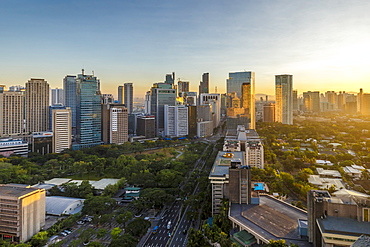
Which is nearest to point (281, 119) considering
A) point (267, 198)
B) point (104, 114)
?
point (104, 114)

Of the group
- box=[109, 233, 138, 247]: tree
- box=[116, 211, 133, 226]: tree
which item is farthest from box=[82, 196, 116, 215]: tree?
box=[109, 233, 138, 247]: tree

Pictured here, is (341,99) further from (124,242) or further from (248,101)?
(124,242)

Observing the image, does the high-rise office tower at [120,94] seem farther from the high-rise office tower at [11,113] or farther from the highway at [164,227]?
the highway at [164,227]

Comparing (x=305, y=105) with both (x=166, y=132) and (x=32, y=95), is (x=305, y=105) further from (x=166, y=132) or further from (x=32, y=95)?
(x=32, y=95)

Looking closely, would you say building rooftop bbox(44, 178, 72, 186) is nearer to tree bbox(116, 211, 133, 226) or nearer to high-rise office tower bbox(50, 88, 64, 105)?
tree bbox(116, 211, 133, 226)

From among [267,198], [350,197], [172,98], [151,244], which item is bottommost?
[151,244]

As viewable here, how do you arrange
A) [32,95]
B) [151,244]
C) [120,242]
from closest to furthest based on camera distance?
[120,242]
[151,244]
[32,95]

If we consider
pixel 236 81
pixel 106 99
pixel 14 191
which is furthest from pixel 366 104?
pixel 14 191
